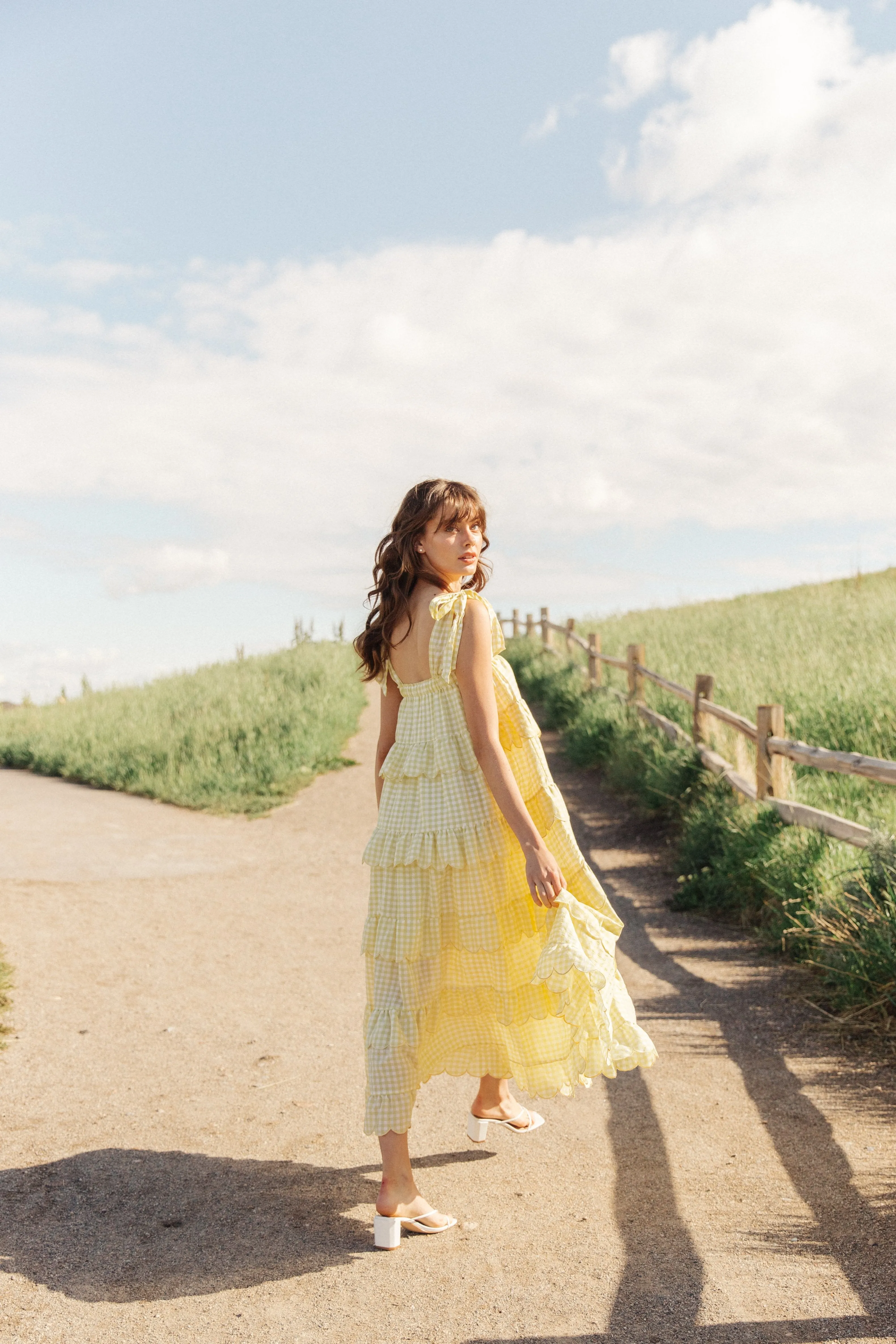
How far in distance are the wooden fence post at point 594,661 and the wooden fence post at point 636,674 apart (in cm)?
212

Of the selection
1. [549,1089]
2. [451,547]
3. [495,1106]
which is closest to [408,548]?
[451,547]

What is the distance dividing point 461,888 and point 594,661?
11.7 metres

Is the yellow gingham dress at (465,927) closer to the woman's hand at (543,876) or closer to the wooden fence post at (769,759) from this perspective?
the woman's hand at (543,876)

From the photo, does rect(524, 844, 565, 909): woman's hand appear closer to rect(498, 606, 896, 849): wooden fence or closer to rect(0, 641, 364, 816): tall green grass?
rect(498, 606, 896, 849): wooden fence

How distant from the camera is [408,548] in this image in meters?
2.93

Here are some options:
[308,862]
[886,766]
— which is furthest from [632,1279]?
[308,862]

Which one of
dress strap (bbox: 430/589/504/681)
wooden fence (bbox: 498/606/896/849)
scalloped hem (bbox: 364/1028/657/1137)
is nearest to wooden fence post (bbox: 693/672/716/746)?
wooden fence (bbox: 498/606/896/849)

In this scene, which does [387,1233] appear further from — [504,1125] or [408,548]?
[408,548]

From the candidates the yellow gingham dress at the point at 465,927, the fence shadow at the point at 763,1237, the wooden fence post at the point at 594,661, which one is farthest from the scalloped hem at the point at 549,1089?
the wooden fence post at the point at 594,661

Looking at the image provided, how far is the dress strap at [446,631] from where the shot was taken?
281 cm

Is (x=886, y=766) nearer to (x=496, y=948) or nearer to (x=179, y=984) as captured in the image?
(x=496, y=948)

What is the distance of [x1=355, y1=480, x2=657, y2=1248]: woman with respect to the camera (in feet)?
9.02

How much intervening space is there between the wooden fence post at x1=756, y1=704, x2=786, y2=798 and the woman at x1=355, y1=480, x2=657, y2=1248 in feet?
Result: 13.3

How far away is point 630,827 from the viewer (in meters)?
8.64
